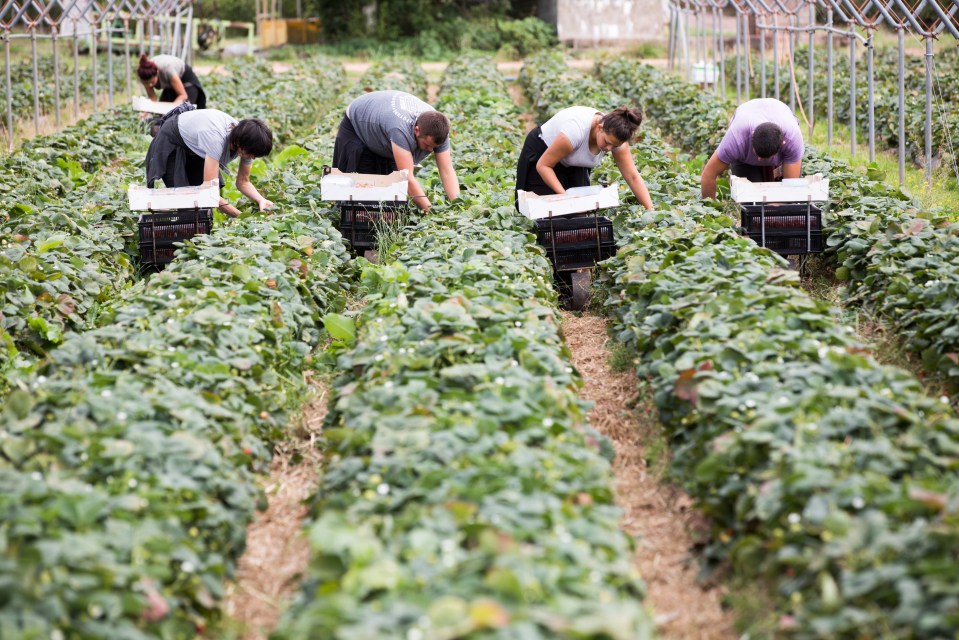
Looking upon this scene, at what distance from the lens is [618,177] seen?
930cm

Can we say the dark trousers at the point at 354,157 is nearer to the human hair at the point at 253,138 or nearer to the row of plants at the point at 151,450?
the human hair at the point at 253,138

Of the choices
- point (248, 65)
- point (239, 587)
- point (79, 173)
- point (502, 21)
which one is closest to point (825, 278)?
point (239, 587)

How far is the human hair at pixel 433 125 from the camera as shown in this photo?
24.3ft

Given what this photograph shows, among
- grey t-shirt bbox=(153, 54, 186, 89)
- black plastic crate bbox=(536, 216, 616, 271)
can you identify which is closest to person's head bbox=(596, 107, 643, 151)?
black plastic crate bbox=(536, 216, 616, 271)

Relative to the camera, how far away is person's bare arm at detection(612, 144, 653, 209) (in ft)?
24.0

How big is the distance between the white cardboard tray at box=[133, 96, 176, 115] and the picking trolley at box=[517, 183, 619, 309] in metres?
5.39

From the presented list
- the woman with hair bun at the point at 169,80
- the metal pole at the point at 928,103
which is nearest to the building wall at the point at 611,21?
the woman with hair bun at the point at 169,80

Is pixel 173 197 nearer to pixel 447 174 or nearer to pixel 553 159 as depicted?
pixel 447 174

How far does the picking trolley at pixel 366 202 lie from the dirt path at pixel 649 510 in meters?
1.77

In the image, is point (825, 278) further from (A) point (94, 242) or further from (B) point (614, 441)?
(A) point (94, 242)

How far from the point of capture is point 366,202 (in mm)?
8125

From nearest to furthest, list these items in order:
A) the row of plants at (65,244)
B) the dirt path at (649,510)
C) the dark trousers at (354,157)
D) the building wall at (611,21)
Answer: the dirt path at (649,510), the row of plants at (65,244), the dark trousers at (354,157), the building wall at (611,21)

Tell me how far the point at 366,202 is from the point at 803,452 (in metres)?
4.89

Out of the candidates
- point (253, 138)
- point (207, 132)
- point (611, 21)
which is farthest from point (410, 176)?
point (611, 21)
